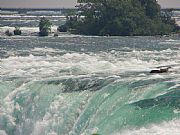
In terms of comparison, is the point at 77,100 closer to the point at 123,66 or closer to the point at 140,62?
the point at 123,66

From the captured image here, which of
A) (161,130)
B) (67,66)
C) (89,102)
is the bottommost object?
(67,66)

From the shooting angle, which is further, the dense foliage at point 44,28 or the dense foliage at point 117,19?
the dense foliage at point 117,19

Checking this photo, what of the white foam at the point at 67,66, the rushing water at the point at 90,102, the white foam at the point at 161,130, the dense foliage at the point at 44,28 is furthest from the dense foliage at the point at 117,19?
the white foam at the point at 161,130

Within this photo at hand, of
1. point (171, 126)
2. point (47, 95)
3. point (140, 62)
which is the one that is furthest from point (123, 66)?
point (171, 126)

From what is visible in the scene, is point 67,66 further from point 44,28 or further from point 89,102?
point 44,28

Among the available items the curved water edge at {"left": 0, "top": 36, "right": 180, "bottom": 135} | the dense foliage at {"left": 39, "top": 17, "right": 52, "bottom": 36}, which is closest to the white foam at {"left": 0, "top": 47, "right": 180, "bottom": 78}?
the curved water edge at {"left": 0, "top": 36, "right": 180, "bottom": 135}

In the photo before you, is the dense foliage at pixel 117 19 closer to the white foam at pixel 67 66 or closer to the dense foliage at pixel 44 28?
the dense foliage at pixel 44 28

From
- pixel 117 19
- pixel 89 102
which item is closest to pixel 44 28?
pixel 117 19

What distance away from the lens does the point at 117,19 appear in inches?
3541

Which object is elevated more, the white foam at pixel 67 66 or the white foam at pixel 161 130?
the white foam at pixel 161 130

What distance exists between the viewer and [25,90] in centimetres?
2594

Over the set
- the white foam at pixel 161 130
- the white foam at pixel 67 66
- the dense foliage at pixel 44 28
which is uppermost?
the white foam at pixel 161 130

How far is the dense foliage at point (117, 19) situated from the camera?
3484 inches

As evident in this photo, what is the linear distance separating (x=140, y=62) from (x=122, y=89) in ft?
44.0
